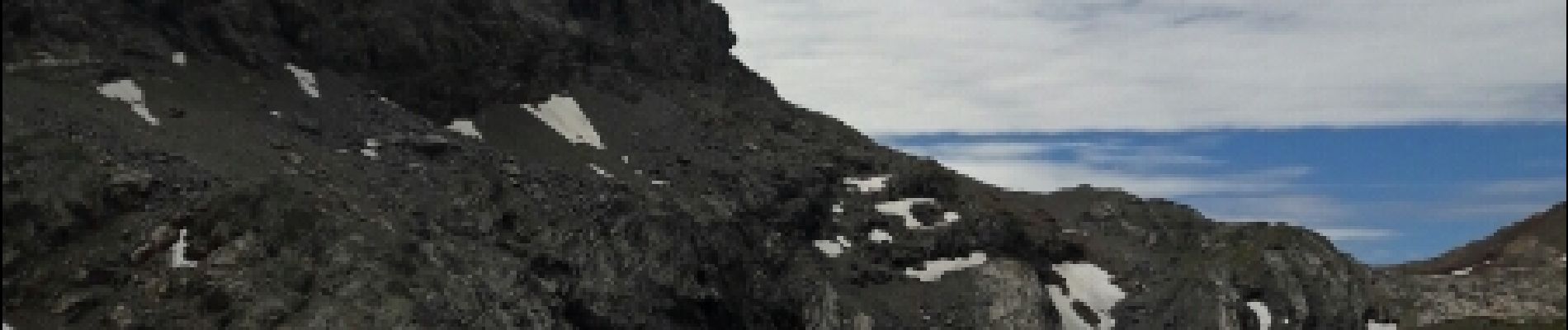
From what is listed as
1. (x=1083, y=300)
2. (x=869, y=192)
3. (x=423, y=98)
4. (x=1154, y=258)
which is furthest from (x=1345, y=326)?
(x=423, y=98)

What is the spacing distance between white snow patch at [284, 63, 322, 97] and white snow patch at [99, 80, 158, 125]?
10.2 metres

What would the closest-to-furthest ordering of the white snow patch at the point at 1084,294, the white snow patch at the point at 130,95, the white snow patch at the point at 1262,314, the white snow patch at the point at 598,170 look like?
the white snow patch at the point at 130,95
the white snow patch at the point at 598,170
the white snow patch at the point at 1084,294
the white snow patch at the point at 1262,314

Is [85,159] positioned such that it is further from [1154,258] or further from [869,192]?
[1154,258]

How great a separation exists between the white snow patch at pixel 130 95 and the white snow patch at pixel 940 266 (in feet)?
188

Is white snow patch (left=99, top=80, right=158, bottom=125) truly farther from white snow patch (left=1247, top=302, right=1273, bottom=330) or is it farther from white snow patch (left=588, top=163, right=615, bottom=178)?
white snow patch (left=1247, top=302, right=1273, bottom=330)

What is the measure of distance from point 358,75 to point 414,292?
29804 mm

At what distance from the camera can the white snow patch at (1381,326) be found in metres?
120

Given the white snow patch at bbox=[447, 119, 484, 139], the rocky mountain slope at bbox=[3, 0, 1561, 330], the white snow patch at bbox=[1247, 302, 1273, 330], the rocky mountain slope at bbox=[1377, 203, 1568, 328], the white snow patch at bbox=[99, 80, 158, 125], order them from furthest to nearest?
the rocky mountain slope at bbox=[1377, 203, 1568, 328] < the white snow patch at bbox=[1247, 302, 1273, 330] < the white snow patch at bbox=[447, 119, 484, 139] < the white snow patch at bbox=[99, 80, 158, 125] < the rocky mountain slope at bbox=[3, 0, 1561, 330]

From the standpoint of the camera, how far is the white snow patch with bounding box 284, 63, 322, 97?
62.9 metres

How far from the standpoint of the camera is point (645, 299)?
58.9 m

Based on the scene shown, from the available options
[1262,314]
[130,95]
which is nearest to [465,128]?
[130,95]

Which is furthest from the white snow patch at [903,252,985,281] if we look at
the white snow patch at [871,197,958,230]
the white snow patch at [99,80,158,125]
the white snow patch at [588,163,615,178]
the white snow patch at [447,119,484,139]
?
the white snow patch at [99,80,158,125]

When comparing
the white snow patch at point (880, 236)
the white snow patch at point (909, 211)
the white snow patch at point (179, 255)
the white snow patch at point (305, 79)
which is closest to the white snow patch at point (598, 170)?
the white snow patch at point (305, 79)

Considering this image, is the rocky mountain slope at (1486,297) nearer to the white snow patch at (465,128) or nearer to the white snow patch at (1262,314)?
the white snow patch at (1262,314)
